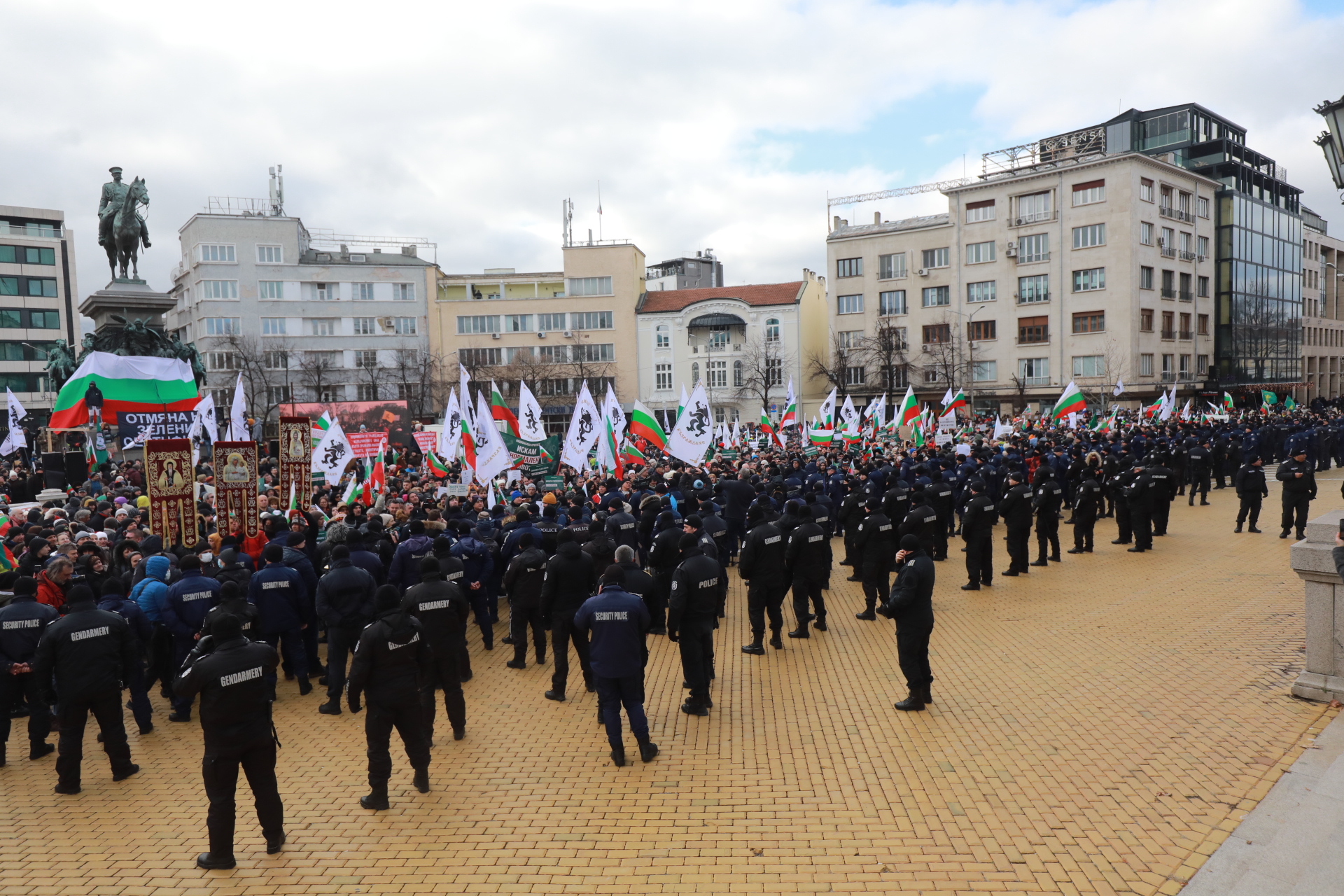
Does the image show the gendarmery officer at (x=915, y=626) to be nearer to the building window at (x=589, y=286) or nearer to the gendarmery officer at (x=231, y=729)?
the gendarmery officer at (x=231, y=729)

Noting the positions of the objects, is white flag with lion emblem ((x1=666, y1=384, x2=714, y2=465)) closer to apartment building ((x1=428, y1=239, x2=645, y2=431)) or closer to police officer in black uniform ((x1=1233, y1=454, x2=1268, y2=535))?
police officer in black uniform ((x1=1233, y1=454, x2=1268, y2=535))

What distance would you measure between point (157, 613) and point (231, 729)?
380 centimetres

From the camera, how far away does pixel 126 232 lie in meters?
27.2

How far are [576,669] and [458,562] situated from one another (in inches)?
81.4

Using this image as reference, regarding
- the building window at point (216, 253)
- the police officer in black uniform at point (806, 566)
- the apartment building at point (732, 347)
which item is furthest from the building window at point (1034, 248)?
the building window at point (216, 253)

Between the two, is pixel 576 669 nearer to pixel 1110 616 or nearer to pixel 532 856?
pixel 532 856

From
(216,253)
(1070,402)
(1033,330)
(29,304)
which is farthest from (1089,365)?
(29,304)

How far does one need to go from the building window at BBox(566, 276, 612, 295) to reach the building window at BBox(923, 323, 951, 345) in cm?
2557

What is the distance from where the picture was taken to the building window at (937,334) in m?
62.3

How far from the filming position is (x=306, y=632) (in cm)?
985

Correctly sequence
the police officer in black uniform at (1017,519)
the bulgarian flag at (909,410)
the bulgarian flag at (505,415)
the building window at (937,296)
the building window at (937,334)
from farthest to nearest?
the building window at (937,296) < the building window at (937,334) < the bulgarian flag at (909,410) < the bulgarian flag at (505,415) < the police officer in black uniform at (1017,519)

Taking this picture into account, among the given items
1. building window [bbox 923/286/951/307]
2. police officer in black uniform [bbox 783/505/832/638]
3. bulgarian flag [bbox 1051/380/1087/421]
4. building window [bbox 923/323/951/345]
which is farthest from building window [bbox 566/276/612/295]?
police officer in black uniform [bbox 783/505/832/638]

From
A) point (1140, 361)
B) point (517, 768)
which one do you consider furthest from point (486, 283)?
point (517, 768)

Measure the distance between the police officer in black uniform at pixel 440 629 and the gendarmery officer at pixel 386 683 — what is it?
738mm
